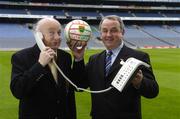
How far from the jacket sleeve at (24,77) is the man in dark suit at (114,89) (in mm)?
930

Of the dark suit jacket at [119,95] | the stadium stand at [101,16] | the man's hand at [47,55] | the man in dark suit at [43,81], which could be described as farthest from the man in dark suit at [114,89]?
the stadium stand at [101,16]

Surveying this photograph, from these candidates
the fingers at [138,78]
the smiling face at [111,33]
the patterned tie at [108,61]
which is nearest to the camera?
the fingers at [138,78]

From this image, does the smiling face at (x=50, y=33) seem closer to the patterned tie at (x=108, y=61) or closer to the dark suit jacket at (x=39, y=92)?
the dark suit jacket at (x=39, y=92)

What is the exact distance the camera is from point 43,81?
18.2ft

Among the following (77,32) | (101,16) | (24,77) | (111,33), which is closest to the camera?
(24,77)

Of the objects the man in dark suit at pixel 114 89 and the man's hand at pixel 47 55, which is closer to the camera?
the man's hand at pixel 47 55

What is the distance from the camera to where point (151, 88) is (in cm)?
550

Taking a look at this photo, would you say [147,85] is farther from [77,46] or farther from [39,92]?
[39,92]

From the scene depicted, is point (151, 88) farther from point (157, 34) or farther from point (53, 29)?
point (157, 34)

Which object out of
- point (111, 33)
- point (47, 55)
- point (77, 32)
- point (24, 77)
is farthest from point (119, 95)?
point (24, 77)

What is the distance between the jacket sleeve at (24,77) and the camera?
5.29 metres

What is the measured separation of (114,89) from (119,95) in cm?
11

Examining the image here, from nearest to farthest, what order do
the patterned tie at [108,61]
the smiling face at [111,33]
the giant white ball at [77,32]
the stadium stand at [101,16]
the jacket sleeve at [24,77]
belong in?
the jacket sleeve at [24,77], the giant white ball at [77,32], the smiling face at [111,33], the patterned tie at [108,61], the stadium stand at [101,16]

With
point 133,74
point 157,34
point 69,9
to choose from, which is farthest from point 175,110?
point 69,9
